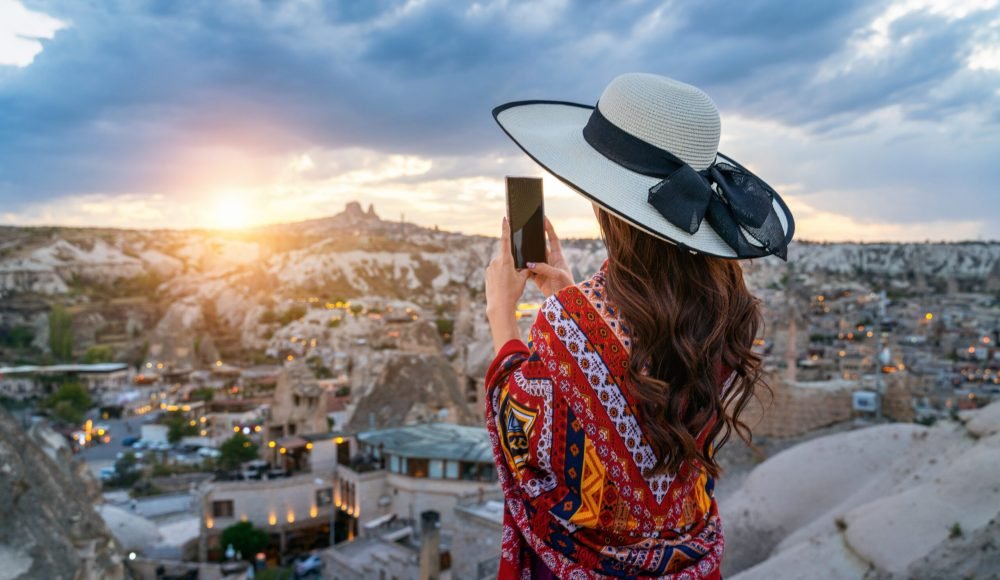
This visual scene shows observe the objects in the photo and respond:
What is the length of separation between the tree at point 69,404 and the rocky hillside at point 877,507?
→ 85.8 feet

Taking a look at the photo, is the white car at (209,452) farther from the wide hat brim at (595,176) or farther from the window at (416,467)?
the wide hat brim at (595,176)

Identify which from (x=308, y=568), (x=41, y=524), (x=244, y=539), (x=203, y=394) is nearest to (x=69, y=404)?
(x=203, y=394)

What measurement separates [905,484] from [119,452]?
2301 centimetres

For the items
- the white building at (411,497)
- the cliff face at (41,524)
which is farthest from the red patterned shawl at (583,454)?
the white building at (411,497)

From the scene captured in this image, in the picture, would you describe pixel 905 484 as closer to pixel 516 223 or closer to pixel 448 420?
pixel 516 223

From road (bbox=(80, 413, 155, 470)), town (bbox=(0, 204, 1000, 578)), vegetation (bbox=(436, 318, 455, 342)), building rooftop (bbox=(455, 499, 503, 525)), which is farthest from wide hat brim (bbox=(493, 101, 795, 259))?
vegetation (bbox=(436, 318, 455, 342))

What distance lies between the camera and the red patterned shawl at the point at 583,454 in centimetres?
108

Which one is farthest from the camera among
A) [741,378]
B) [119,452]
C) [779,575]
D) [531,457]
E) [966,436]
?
[119,452]

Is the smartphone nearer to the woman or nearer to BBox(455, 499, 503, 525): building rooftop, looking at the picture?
the woman

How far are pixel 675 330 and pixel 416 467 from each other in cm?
1188

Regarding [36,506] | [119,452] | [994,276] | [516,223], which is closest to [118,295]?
[119,452]

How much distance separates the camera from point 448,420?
1691 cm

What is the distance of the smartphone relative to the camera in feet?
4.34

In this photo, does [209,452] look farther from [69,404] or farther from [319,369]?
[319,369]
